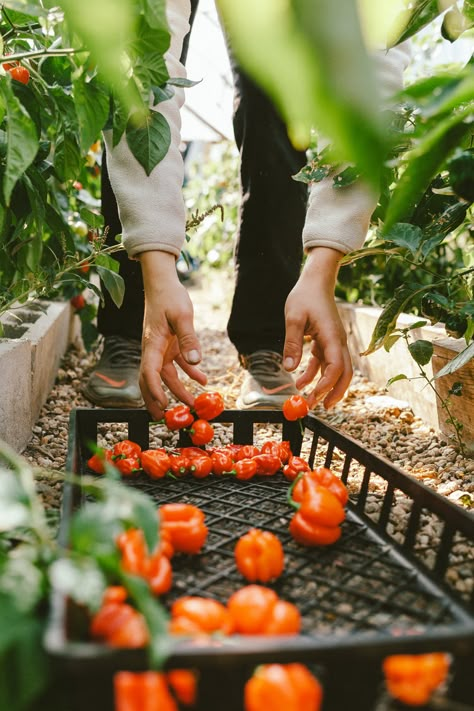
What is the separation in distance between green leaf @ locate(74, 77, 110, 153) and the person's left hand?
0.53 metres

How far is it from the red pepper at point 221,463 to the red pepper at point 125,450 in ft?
0.47

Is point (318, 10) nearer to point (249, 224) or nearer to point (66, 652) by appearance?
point (66, 652)

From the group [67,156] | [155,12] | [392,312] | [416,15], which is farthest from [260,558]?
[416,15]

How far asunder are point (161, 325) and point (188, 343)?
68mm

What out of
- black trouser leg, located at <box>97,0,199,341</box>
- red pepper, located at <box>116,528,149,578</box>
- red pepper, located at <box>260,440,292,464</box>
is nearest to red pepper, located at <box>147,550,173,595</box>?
red pepper, located at <box>116,528,149,578</box>

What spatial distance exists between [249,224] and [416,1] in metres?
0.95

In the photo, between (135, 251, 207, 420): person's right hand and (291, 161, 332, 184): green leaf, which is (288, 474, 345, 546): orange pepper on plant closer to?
(135, 251, 207, 420): person's right hand

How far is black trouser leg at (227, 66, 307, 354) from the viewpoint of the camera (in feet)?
6.55

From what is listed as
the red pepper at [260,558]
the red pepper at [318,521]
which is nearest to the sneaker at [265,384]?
the red pepper at [318,521]

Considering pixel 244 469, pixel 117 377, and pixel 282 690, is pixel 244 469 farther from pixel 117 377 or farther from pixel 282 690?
pixel 117 377

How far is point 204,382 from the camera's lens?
130 cm

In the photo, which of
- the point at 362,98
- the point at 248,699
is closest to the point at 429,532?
the point at 248,699

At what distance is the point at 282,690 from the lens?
52cm

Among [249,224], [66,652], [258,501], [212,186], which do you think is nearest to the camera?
[66,652]
